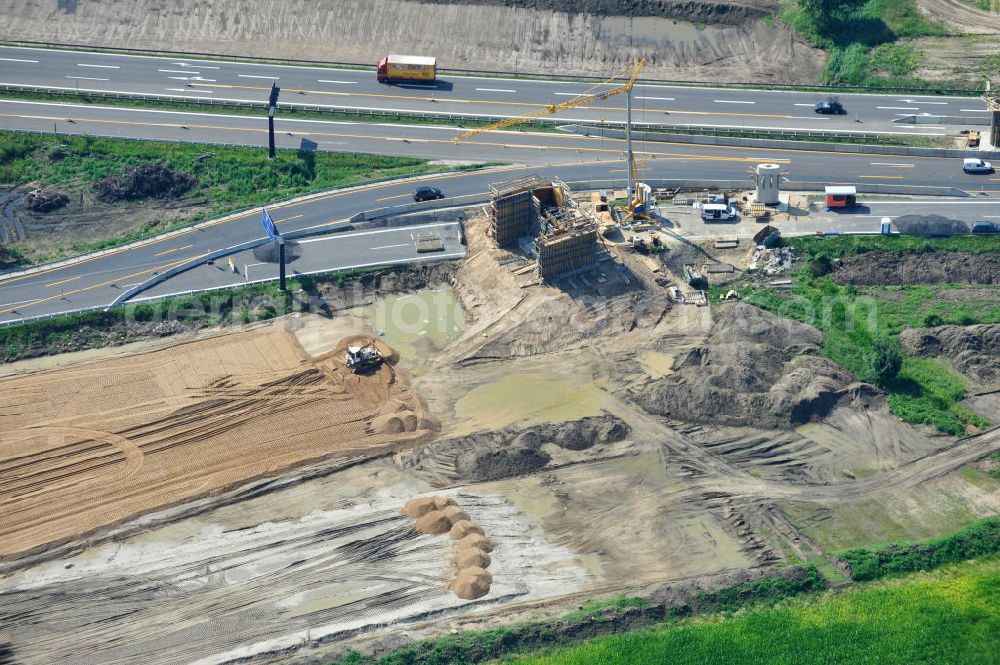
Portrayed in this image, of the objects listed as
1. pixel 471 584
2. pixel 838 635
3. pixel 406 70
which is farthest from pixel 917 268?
pixel 406 70

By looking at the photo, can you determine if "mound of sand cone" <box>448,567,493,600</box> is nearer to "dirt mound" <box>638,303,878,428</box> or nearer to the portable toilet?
"dirt mound" <box>638,303,878,428</box>

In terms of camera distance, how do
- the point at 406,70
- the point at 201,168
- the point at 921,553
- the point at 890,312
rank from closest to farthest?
the point at 921,553 → the point at 890,312 → the point at 201,168 → the point at 406,70

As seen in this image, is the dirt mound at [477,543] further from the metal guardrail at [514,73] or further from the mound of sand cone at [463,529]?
Answer: the metal guardrail at [514,73]

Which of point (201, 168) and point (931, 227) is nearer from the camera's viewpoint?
point (931, 227)

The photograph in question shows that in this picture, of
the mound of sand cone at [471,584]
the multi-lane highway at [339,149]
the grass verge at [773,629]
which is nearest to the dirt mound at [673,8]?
the multi-lane highway at [339,149]

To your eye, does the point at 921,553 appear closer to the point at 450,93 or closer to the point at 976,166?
the point at 976,166

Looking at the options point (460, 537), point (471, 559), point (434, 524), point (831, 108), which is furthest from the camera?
point (831, 108)

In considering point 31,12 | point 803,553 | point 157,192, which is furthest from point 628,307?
point 31,12
